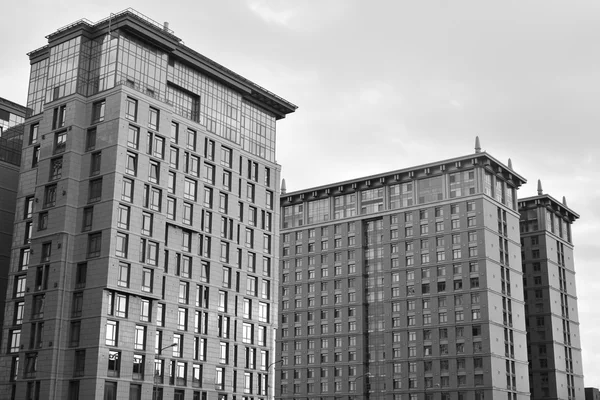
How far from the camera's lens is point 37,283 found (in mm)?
91312

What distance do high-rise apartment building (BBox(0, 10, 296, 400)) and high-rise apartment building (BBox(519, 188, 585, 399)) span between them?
2895 inches

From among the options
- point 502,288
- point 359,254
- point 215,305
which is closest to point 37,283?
point 215,305

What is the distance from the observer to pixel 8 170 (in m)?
106

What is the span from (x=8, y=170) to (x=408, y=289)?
243 ft

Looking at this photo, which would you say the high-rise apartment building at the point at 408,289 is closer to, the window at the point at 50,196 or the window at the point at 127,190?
the window at the point at 127,190

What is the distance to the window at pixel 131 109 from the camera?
93625 millimetres

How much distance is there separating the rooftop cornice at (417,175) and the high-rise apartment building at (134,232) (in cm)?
4685

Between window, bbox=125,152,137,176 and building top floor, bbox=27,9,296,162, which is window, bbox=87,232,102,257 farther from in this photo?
building top floor, bbox=27,9,296,162

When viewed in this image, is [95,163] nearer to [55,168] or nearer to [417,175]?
[55,168]

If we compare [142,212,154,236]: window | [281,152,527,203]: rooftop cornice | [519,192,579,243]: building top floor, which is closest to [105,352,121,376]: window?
[142,212,154,236]: window

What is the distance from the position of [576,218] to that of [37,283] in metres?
Result: 129

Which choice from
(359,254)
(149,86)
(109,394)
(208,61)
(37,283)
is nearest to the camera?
(109,394)

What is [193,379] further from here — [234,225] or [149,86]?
[149,86]

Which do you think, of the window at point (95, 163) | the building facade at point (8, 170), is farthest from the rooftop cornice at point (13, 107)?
the window at point (95, 163)
